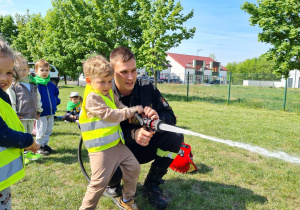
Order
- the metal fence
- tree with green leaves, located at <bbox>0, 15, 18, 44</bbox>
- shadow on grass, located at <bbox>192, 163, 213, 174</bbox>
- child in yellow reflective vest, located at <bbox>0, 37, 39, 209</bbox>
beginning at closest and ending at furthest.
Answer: child in yellow reflective vest, located at <bbox>0, 37, 39, 209</bbox> < shadow on grass, located at <bbox>192, 163, 213, 174</bbox> < the metal fence < tree with green leaves, located at <bbox>0, 15, 18, 44</bbox>

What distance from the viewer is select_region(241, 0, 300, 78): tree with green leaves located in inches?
456

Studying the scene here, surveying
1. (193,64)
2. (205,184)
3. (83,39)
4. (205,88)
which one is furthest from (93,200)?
(193,64)

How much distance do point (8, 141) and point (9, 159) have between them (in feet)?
0.71

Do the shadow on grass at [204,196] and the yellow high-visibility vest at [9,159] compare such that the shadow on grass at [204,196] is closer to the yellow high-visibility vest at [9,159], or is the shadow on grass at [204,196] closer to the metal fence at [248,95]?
the yellow high-visibility vest at [9,159]

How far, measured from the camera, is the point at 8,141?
1.75 metres

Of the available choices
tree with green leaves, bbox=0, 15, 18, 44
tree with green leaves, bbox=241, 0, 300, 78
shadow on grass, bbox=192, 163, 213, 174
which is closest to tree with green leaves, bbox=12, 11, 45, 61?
tree with green leaves, bbox=0, 15, 18, 44

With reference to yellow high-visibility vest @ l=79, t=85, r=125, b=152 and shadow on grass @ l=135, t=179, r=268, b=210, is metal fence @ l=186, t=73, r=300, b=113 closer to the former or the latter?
shadow on grass @ l=135, t=179, r=268, b=210

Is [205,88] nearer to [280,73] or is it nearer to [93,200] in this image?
[280,73]

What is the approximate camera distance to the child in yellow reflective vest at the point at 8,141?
177 centimetres

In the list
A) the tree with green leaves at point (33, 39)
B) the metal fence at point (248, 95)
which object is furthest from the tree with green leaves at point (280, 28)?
the tree with green leaves at point (33, 39)

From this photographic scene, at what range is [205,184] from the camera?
150 inches

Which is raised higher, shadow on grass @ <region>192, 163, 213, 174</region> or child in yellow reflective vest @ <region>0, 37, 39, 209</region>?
child in yellow reflective vest @ <region>0, 37, 39, 209</region>

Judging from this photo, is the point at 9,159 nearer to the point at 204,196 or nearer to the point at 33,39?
the point at 204,196

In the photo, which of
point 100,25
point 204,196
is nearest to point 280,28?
point 204,196
